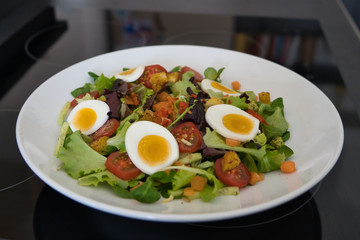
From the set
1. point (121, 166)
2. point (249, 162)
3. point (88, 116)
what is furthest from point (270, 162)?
point (88, 116)

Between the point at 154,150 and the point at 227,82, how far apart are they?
791 mm

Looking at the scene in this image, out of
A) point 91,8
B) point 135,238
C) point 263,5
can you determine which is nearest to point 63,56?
point 91,8

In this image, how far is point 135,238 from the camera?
4.14 ft

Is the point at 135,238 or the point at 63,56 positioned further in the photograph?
the point at 63,56

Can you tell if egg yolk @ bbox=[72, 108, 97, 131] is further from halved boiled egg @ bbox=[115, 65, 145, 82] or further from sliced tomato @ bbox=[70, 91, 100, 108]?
halved boiled egg @ bbox=[115, 65, 145, 82]

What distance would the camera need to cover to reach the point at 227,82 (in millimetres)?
2059

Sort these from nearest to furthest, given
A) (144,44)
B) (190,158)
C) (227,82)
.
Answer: (190,158) < (227,82) < (144,44)

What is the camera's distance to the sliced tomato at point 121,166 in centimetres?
136

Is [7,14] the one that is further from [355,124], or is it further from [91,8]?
[355,124]

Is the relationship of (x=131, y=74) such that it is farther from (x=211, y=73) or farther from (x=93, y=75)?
(x=211, y=73)

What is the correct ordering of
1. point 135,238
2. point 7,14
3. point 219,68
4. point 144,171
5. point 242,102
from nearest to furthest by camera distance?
point 135,238 < point 144,171 < point 242,102 < point 219,68 < point 7,14

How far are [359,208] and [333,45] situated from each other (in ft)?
5.13

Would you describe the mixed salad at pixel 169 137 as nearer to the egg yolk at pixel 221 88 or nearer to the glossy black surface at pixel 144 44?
the egg yolk at pixel 221 88

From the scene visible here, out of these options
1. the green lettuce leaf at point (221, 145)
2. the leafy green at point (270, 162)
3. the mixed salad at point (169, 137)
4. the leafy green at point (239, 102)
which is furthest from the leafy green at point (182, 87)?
the leafy green at point (270, 162)
